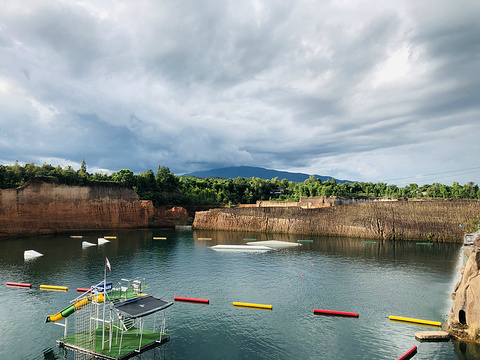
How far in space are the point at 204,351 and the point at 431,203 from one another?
58097mm

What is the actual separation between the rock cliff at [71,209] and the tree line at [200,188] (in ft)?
8.74

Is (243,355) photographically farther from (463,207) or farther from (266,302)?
(463,207)

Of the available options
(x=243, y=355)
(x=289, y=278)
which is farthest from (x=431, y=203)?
(x=243, y=355)

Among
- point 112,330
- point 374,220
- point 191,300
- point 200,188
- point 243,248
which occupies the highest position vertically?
point 200,188

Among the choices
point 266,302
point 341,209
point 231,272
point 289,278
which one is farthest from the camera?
point 341,209

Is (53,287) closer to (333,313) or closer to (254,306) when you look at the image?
(254,306)

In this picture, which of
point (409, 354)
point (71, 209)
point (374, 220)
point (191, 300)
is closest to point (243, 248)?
point (191, 300)

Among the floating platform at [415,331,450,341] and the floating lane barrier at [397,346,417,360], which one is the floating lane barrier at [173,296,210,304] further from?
the floating platform at [415,331,450,341]

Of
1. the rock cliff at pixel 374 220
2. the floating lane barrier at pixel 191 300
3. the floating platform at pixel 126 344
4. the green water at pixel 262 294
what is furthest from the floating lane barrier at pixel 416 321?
the rock cliff at pixel 374 220

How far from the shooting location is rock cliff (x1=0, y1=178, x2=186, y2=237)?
6550 cm

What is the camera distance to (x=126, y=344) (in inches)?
698

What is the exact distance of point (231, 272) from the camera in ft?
120

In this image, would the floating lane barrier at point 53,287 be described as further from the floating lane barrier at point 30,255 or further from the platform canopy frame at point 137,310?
the floating lane barrier at point 30,255

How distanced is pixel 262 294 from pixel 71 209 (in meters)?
62.5
